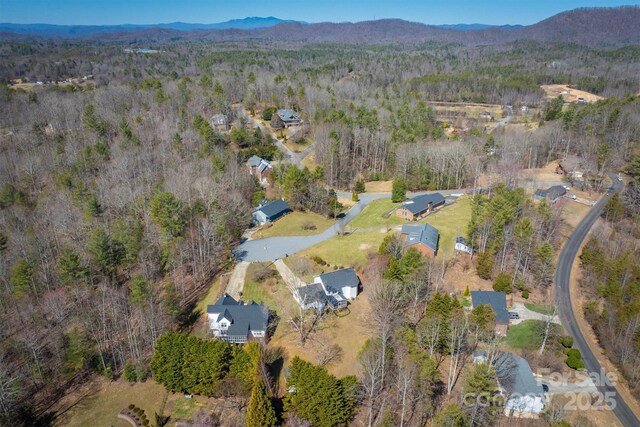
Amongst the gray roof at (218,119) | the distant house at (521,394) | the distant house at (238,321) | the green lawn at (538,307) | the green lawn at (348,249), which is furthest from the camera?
the gray roof at (218,119)

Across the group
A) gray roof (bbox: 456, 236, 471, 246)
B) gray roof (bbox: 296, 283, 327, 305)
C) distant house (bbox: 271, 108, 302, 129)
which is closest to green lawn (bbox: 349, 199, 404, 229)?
gray roof (bbox: 456, 236, 471, 246)

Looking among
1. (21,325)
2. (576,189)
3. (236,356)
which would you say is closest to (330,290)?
(236,356)

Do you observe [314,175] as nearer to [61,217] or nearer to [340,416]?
[61,217]

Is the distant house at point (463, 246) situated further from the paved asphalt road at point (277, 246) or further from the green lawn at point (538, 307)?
the paved asphalt road at point (277, 246)

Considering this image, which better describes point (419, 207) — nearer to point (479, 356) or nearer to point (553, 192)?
point (553, 192)

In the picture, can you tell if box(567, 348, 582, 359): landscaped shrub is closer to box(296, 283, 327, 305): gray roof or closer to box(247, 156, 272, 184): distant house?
box(296, 283, 327, 305): gray roof

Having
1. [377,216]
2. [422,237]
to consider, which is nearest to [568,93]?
[377,216]

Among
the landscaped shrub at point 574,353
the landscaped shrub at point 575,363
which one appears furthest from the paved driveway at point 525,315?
the landscaped shrub at point 575,363
